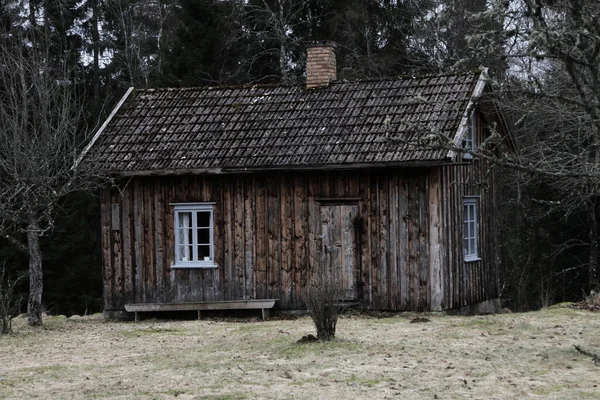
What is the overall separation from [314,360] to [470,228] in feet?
29.1

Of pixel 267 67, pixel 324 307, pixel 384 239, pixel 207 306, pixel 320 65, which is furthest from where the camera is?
pixel 267 67

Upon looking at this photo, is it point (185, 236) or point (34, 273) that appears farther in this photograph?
point (185, 236)

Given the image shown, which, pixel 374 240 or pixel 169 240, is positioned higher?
pixel 169 240

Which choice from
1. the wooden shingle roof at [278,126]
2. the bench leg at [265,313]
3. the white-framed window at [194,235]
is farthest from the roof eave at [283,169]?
the bench leg at [265,313]

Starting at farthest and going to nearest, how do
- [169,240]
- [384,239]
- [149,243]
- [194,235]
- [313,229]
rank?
[149,243] → [169,240] → [194,235] → [313,229] → [384,239]

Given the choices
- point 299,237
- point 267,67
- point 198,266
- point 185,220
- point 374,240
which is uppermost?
point 267,67

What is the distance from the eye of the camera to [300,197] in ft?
65.8

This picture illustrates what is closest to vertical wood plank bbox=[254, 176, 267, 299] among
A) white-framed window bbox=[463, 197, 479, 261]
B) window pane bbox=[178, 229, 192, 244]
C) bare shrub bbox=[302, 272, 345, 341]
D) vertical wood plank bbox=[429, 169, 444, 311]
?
window pane bbox=[178, 229, 192, 244]

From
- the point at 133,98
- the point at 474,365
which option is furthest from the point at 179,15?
the point at 474,365

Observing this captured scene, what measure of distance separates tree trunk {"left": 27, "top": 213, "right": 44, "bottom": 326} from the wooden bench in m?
1.97

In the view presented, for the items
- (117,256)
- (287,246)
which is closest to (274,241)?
(287,246)

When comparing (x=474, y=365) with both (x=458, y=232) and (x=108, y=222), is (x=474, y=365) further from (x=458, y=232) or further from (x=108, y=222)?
(x=108, y=222)

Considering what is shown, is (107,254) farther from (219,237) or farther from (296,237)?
(296,237)

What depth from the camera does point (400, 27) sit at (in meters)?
32.1
